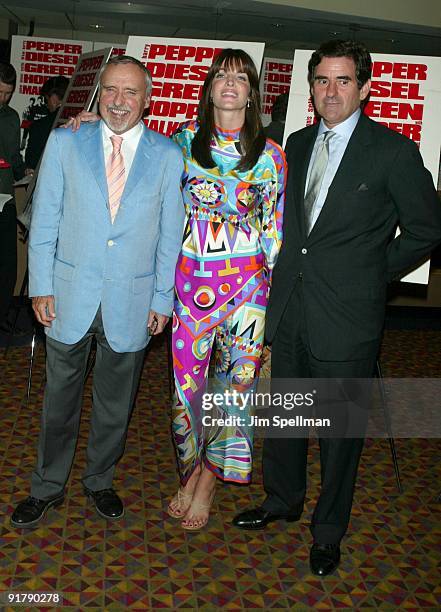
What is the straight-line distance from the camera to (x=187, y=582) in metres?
2.55

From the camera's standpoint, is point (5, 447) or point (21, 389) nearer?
point (5, 447)

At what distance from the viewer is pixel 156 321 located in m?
2.75

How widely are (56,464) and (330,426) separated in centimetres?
101

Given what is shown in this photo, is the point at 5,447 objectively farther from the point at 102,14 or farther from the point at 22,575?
the point at 102,14

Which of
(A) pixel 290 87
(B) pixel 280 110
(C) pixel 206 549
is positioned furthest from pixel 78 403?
(B) pixel 280 110

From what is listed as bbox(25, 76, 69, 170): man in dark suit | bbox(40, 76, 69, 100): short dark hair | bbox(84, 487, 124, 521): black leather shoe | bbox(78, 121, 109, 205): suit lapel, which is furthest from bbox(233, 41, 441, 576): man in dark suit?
bbox(40, 76, 69, 100): short dark hair

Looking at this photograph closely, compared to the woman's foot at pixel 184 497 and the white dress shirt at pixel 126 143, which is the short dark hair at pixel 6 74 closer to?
the white dress shirt at pixel 126 143

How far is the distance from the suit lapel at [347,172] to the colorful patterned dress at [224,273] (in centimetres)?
20

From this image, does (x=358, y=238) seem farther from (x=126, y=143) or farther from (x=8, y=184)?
(x=8, y=184)

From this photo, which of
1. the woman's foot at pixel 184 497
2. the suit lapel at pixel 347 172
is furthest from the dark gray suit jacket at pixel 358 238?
the woman's foot at pixel 184 497

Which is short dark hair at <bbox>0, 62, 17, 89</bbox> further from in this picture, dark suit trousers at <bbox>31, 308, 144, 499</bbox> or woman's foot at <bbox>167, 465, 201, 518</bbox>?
woman's foot at <bbox>167, 465, 201, 518</bbox>

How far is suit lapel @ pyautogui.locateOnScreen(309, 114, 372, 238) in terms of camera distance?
2.46 m

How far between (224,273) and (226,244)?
0.10 m

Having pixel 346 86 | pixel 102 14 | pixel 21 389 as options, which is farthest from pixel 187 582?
pixel 102 14
